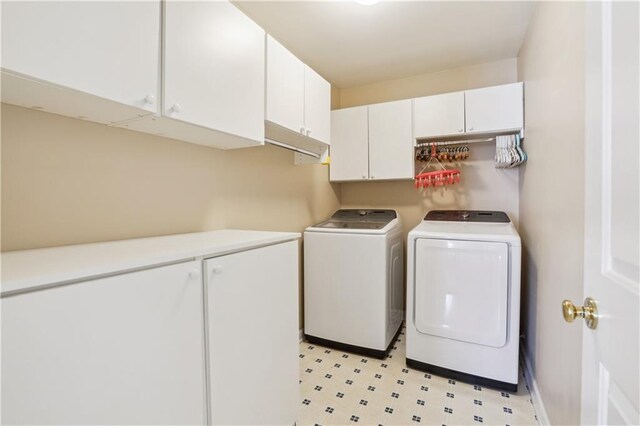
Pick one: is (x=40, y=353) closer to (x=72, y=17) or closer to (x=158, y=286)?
(x=158, y=286)

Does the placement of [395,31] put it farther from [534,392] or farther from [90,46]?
[534,392]

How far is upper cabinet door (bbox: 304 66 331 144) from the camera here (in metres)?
2.01

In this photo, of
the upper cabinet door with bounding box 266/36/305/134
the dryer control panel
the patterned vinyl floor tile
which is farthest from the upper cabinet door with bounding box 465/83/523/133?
the patterned vinyl floor tile

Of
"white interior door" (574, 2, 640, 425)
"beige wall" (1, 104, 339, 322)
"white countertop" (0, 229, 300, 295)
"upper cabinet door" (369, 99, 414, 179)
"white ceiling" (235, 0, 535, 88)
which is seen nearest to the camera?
"white interior door" (574, 2, 640, 425)

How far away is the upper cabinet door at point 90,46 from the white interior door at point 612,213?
1.24 meters

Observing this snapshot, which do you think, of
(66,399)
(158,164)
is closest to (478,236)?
(158,164)

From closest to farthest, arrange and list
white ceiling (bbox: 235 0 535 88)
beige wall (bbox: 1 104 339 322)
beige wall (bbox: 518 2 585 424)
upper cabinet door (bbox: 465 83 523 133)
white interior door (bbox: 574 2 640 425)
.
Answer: white interior door (bbox: 574 2 640 425), beige wall (bbox: 1 104 339 322), beige wall (bbox: 518 2 585 424), white ceiling (bbox: 235 0 535 88), upper cabinet door (bbox: 465 83 523 133)

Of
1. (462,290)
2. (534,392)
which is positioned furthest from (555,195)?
(534,392)

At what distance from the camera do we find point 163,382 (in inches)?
35.8

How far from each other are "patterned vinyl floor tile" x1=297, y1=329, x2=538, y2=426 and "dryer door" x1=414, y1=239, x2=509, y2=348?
0.33m

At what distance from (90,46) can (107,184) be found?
1.98ft

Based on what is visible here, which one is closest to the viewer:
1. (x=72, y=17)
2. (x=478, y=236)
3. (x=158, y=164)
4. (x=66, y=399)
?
(x=66, y=399)

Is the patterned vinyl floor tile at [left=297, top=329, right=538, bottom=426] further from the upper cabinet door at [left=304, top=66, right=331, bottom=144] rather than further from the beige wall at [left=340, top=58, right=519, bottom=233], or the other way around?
the upper cabinet door at [left=304, top=66, right=331, bottom=144]

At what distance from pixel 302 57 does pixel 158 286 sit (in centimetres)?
234
